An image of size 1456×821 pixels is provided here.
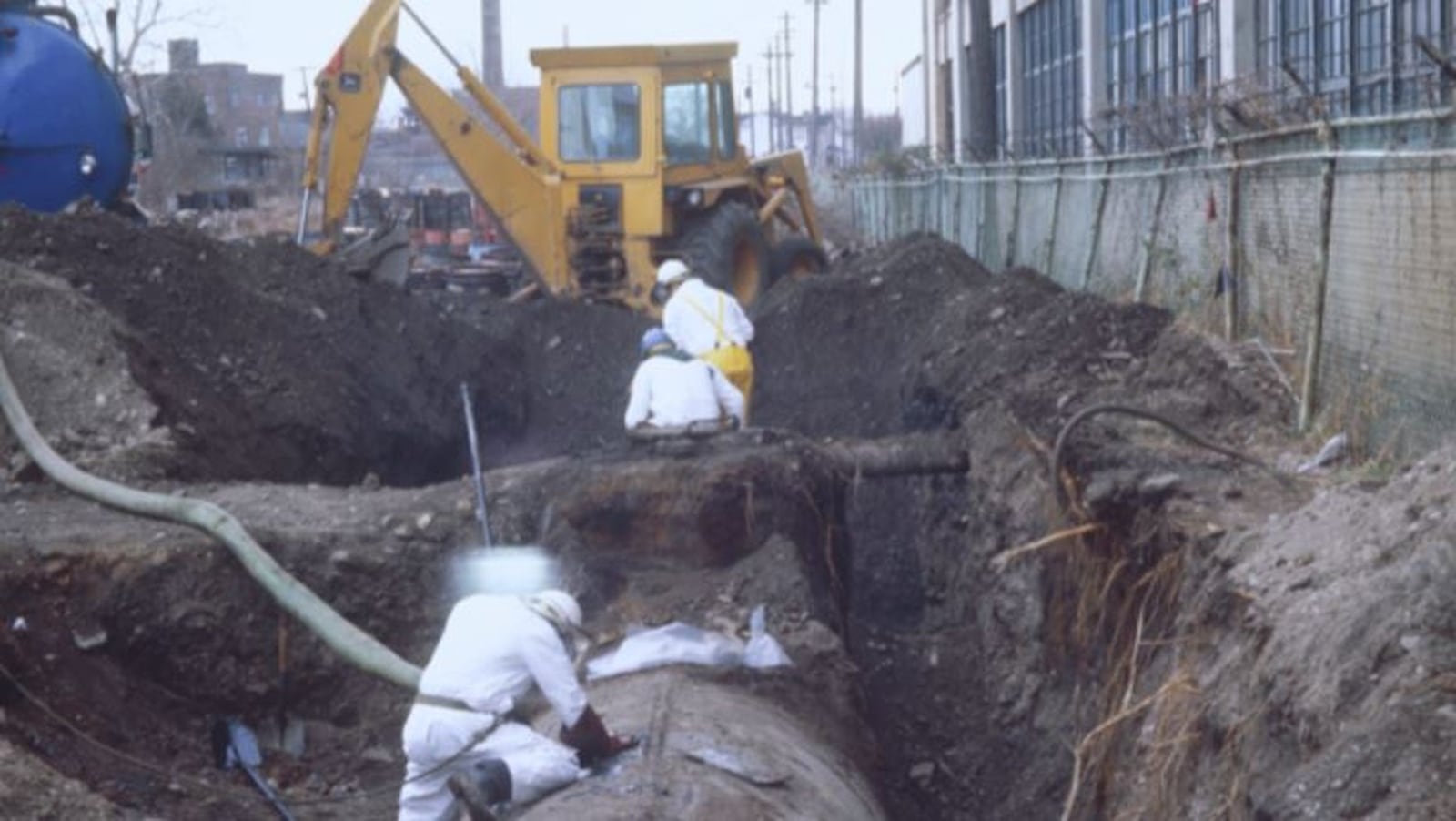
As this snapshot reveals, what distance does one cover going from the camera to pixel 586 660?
34.5 ft

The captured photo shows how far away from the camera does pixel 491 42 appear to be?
71.7 metres

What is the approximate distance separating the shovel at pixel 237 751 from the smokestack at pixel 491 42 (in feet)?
202

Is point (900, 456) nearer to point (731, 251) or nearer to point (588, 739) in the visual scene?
point (588, 739)

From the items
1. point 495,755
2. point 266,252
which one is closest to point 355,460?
point 266,252

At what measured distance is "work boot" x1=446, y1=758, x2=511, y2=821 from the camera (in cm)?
752

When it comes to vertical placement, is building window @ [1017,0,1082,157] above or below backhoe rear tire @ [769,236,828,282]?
above

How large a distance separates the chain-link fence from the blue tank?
371 inches

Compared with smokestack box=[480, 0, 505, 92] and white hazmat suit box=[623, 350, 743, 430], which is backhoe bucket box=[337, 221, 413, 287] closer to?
white hazmat suit box=[623, 350, 743, 430]

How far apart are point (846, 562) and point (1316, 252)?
3.57 m

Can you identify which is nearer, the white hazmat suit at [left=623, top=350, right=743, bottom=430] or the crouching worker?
the crouching worker

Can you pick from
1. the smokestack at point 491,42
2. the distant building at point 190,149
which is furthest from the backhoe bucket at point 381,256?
the smokestack at point 491,42

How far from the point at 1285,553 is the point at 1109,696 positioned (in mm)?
1919

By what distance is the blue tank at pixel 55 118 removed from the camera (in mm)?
19547

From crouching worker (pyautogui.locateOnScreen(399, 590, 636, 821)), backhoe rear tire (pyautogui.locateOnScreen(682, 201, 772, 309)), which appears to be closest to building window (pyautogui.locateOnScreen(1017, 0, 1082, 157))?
backhoe rear tire (pyautogui.locateOnScreen(682, 201, 772, 309))
